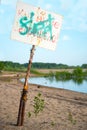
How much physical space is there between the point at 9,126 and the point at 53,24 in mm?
3115

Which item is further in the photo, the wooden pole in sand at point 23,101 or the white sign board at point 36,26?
the wooden pole in sand at point 23,101

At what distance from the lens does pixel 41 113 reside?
11.2m

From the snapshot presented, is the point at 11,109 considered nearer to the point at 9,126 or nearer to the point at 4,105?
the point at 4,105

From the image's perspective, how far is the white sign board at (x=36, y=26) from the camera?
823 cm

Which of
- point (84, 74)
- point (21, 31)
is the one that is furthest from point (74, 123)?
point (84, 74)

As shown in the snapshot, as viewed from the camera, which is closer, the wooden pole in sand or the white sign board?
the white sign board

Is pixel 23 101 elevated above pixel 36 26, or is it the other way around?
pixel 36 26

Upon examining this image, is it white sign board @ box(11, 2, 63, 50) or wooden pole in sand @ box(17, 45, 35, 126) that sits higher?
white sign board @ box(11, 2, 63, 50)

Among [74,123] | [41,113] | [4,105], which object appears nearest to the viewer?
[74,123]

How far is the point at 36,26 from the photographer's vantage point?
8383mm

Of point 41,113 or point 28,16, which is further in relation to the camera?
point 41,113

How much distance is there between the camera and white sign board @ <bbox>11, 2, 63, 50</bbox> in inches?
324

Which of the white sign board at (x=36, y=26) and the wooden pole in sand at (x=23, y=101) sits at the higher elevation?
the white sign board at (x=36, y=26)

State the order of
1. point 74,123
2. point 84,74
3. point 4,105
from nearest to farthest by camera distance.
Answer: point 74,123 → point 4,105 → point 84,74
